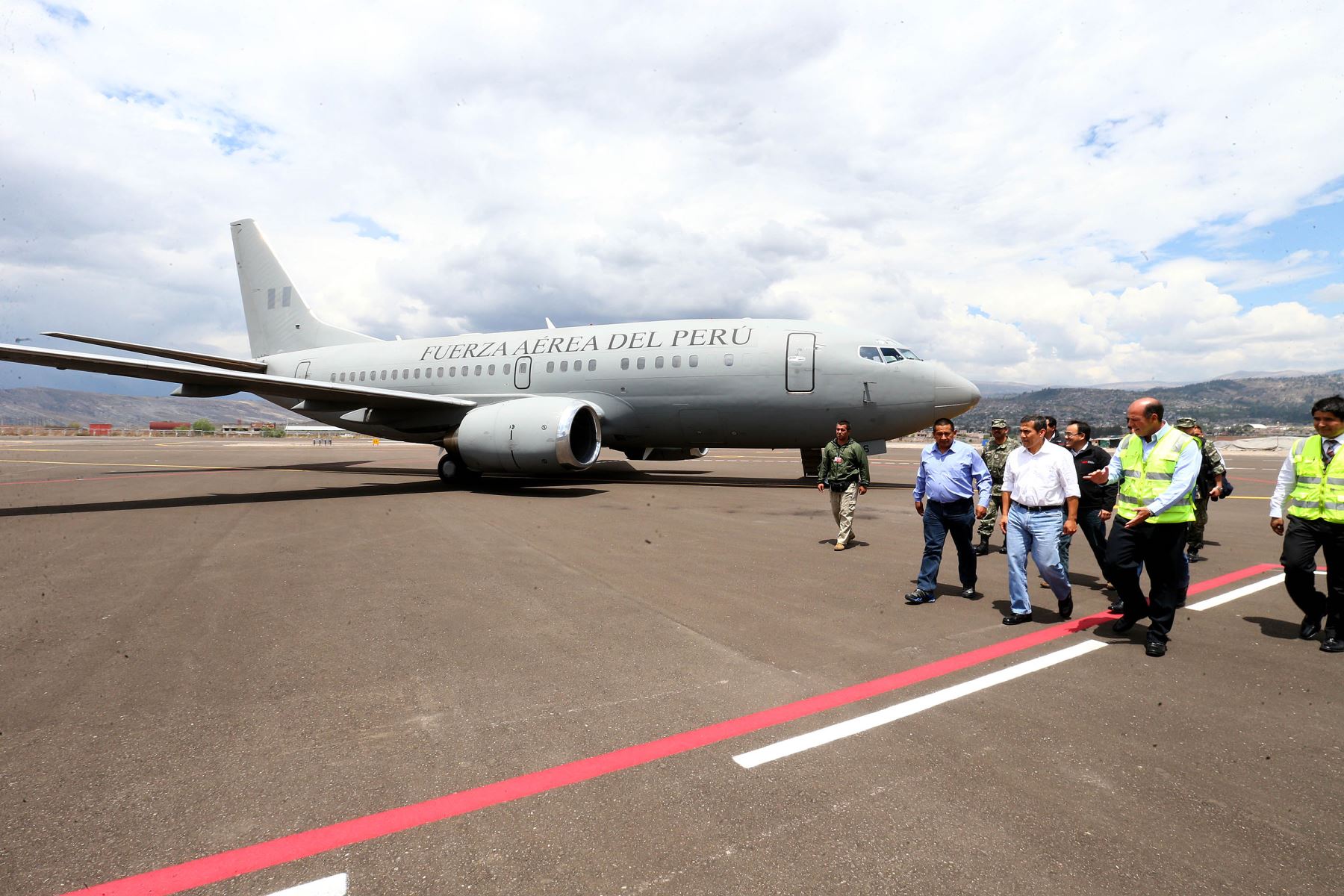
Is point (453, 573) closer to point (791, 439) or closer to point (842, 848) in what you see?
point (842, 848)

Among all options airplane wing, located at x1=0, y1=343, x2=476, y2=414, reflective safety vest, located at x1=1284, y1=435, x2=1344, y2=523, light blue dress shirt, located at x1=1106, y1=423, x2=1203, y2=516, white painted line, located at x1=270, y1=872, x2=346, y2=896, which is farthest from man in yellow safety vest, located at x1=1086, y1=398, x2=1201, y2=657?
airplane wing, located at x1=0, y1=343, x2=476, y2=414

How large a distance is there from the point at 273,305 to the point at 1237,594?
2669 centimetres

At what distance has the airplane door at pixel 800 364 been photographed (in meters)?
14.9

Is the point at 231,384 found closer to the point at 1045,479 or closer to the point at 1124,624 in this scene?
the point at 1045,479

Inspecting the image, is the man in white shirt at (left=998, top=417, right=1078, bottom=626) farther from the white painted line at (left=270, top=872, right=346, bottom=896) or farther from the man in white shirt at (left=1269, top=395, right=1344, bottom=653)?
the white painted line at (left=270, top=872, right=346, bottom=896)

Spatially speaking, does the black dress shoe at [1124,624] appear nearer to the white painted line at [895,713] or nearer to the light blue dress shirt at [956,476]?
the white painted line at [895,713]

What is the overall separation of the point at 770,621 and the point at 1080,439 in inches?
172

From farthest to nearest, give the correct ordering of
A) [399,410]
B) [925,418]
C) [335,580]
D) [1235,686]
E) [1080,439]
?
[399,410] → [925,418] → [1080,439] → [335,580] → [1235,686]

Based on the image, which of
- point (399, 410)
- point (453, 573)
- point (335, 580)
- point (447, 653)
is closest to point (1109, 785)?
point (447, 653)

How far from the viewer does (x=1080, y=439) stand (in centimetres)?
718

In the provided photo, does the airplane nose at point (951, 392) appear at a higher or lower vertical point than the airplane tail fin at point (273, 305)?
lower

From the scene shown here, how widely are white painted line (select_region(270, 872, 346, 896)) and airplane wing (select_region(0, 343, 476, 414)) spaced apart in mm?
10578

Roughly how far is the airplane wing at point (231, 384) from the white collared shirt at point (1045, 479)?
12.0 m

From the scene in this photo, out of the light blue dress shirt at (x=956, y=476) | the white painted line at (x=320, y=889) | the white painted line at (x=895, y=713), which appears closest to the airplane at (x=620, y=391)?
the light blue dress shirt at (x=956, y=476)
